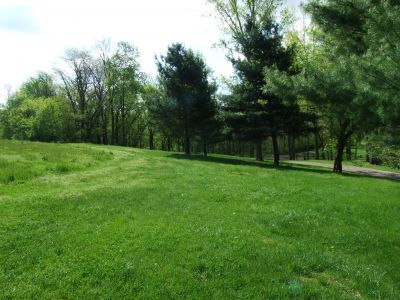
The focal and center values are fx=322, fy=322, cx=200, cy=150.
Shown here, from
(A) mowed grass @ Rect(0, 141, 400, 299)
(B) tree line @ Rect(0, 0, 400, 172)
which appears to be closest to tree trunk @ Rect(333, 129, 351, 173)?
(B) tree line @ Rect(0, 0, 400, 172)

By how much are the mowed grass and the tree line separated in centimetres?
307

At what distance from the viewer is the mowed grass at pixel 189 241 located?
5211 mm

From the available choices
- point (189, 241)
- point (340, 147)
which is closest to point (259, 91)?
point (340, 147)

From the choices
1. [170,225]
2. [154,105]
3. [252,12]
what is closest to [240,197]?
[170,225]

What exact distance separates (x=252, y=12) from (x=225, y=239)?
83.9 feet

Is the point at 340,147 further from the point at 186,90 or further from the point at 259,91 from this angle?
the point at 186,90

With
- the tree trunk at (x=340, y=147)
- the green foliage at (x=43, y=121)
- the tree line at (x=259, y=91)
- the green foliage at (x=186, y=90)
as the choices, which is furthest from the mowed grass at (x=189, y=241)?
the green foliage at (x=43, y=121)

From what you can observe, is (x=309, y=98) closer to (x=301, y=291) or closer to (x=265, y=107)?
(x=301, y=291)

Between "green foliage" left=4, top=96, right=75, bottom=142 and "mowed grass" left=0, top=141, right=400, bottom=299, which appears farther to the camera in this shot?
"green foliage" left=4, top=96, right=75, bottom=142

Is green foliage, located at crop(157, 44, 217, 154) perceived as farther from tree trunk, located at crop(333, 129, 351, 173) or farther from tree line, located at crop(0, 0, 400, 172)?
tree trunk, located at crop(333, 129, 351, 173)

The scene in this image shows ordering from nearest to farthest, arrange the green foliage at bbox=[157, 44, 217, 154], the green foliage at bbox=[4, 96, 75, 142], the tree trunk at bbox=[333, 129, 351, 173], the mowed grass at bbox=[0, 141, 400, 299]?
the mowed grass at bbox=[0, 141, 400, 299], the tree trunk at bbox=[333, 129, 351, 173], the green foliage at bbox=[157, 44, 217, 154], the green foliage at bbox=[4, 96, 75, 142]

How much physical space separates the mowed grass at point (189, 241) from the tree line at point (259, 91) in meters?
3.07

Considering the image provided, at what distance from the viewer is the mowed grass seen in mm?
5211

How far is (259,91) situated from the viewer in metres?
21.6
